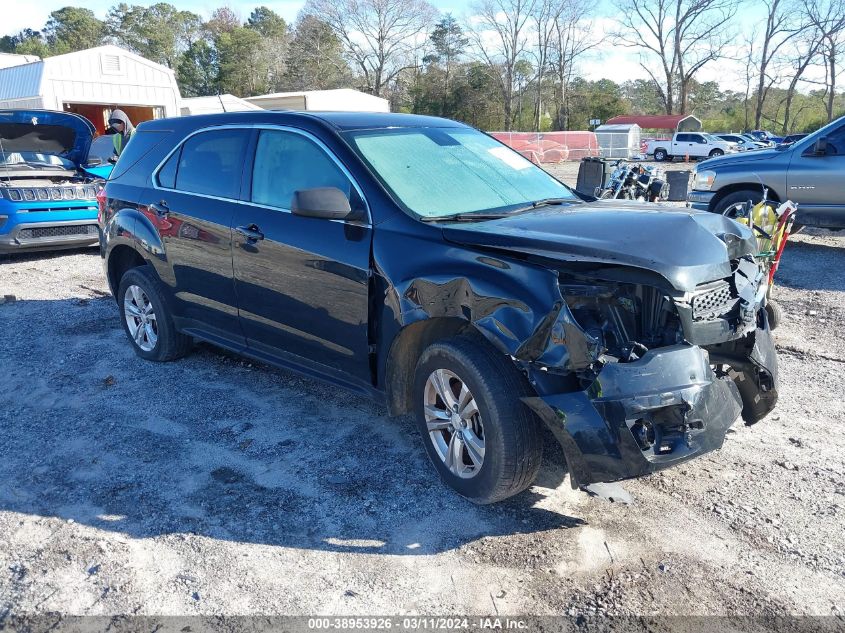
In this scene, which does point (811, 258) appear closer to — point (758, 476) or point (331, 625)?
point (758, 476)

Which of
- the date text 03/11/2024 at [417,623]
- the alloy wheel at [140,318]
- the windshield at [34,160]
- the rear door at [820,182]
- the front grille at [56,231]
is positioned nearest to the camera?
the date text 03/11/2024 at [417,623]

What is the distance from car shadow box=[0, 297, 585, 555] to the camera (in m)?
3.35

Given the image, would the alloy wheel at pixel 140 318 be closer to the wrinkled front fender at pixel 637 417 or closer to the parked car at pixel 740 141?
the wrinkled front fender at pixel 637 417

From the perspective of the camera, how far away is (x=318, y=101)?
34.6 metres

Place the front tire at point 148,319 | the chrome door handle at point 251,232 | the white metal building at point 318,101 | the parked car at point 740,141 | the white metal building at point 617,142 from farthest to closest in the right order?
the white metal building at point 617,142 → the parked car at point 740,141 → the white metal building at point 318,101 → the front tire at point 148,319 → the chrome door handle at point 251,232

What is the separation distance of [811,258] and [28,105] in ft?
81.5

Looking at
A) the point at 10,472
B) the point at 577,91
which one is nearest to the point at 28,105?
the point at 10,472

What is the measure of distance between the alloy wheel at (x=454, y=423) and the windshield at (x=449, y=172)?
908mm

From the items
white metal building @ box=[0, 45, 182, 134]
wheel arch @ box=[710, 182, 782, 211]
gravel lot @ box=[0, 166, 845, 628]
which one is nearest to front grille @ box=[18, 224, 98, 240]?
gravel lot @ box=[0, 166, 845, 628]

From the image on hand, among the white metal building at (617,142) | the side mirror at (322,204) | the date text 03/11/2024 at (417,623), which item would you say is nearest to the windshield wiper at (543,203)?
the side mirror at (322,204)

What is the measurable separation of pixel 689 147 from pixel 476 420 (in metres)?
41.5

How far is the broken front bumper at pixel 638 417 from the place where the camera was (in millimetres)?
2814

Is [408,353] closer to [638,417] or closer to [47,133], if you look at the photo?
[638,417]

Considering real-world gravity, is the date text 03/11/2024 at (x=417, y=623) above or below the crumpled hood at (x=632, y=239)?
below
